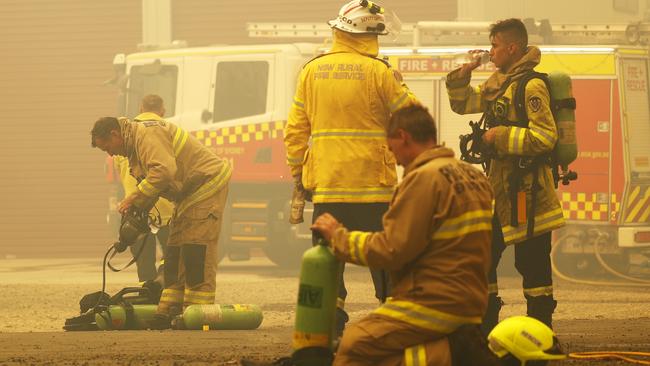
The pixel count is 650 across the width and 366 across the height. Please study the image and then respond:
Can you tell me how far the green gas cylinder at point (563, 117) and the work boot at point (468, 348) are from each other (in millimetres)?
2404

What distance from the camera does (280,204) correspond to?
16.5 m

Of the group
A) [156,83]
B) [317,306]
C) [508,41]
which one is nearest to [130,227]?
[508,41]

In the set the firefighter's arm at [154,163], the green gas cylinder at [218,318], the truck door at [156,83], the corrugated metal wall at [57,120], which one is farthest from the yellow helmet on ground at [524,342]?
the corrugated metal wall at [57,120]

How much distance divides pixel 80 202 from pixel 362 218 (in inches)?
609

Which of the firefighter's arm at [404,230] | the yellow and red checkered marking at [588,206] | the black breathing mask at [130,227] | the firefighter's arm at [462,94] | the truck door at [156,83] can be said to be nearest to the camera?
the firefighter's arm at [404,230]

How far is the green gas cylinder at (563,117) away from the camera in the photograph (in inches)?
288

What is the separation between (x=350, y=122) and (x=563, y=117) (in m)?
1.17

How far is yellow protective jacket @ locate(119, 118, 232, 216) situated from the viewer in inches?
383

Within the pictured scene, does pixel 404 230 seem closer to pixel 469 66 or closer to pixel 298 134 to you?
pixel 298 134

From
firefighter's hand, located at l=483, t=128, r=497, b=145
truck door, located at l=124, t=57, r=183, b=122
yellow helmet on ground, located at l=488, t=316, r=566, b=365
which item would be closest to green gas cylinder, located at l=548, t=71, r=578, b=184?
firefighter's hand, located at l=483, t=128, r=497, b=145

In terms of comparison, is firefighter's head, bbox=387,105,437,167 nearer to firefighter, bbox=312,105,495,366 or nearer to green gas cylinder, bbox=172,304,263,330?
firefighter, bbox=312,105,495,366

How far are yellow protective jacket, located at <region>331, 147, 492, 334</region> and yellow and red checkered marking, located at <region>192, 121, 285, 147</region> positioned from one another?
1119 centimetres

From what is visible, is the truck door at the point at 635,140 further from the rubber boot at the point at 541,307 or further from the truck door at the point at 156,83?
the rubber boot at the point at 541,307

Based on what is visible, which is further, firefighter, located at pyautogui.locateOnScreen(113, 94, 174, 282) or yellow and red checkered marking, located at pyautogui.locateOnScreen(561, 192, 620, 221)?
yellow and red checkered marking, located at pyautogui.locateOnScreen(561, 192, 620, 221)
